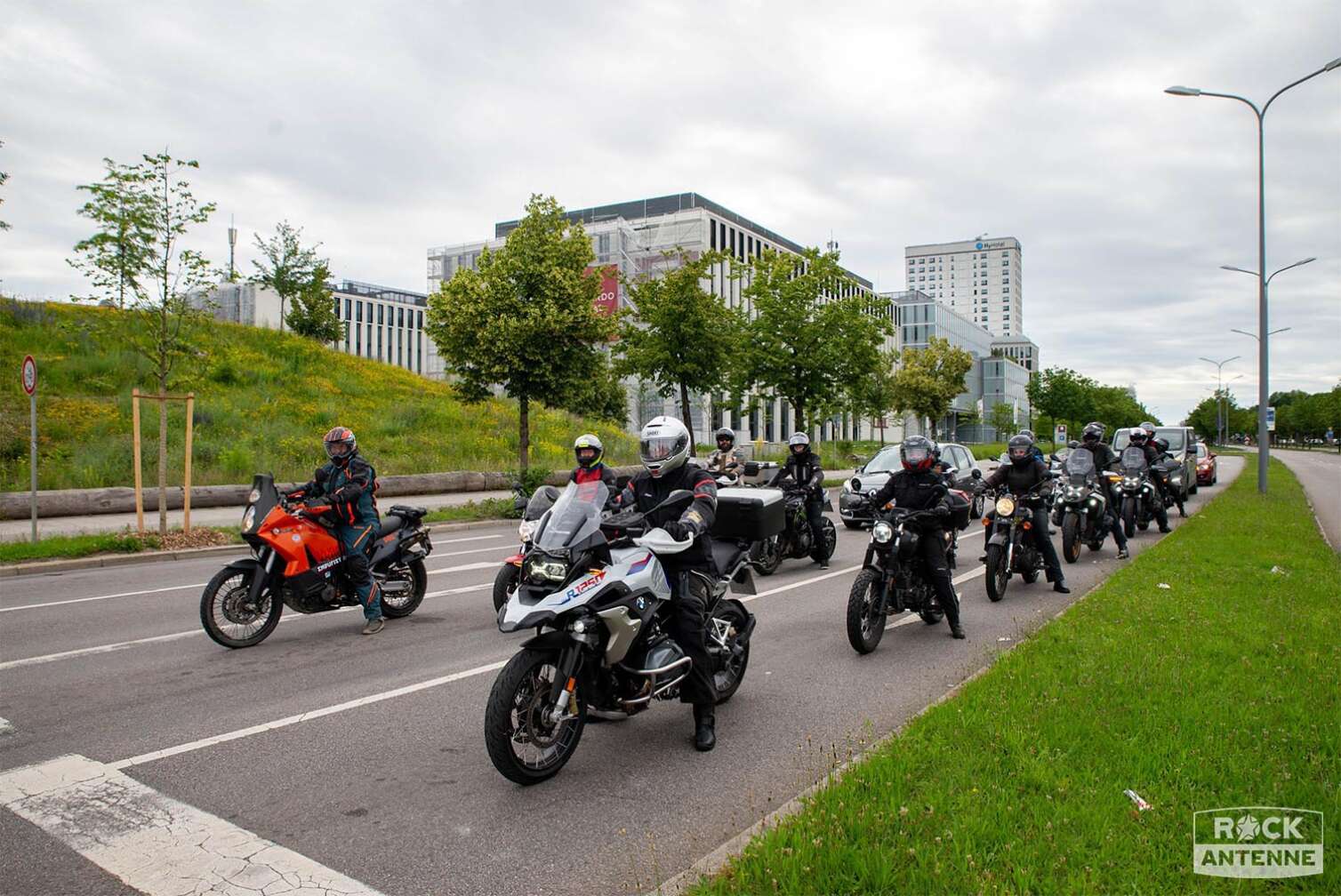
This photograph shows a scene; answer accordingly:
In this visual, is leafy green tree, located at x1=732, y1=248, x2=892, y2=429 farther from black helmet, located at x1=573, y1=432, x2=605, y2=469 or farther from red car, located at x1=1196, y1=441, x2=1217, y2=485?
black helmet, located at x1=573, y1=432, x2=605, y2=469

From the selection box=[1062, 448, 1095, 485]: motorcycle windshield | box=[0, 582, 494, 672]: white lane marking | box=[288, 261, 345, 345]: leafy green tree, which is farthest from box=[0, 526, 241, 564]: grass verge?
box=[288, 261, 345, 345]: leafy green tree

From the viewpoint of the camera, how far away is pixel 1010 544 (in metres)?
9.84

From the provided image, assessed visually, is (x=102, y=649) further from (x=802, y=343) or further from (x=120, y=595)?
(x=802, y=343)

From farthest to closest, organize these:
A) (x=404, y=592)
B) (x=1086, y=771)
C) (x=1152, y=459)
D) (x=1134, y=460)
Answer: (x=1152, y=459), (x=1134, y=460), (x=404, y=592), (x=1086, y=771)

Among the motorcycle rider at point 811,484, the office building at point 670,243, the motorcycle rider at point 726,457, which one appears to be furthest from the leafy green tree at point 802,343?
the office building at point 670,243

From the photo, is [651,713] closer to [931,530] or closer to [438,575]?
[931,530]

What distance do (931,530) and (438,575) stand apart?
258 inches

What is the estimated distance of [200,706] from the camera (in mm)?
5617

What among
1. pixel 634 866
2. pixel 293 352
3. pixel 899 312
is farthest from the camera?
pixel 899 312

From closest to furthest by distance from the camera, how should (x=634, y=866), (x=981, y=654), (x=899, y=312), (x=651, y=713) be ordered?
(x=634, y=866) → (x=651, y=713) → (x=981, y=654) → (x=899, y=312)

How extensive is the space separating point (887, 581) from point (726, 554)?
7.10 ft

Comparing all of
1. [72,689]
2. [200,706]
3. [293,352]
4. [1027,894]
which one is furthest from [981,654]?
[293,352]

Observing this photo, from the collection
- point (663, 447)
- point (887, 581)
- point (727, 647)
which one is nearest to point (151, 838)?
point (663, 447)

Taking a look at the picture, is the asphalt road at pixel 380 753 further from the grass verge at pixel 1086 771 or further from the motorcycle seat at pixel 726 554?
the motorcycle seat at pixel 726 554
